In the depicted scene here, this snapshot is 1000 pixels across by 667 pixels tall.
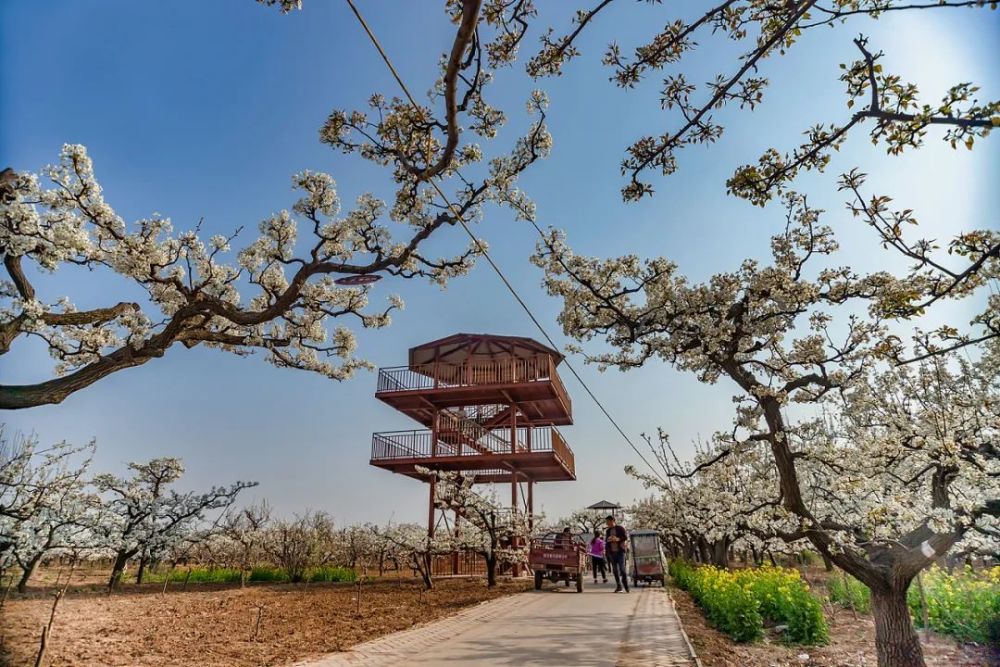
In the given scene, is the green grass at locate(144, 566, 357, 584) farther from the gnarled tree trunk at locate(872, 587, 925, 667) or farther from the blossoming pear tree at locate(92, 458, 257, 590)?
the gnarled tree trunk at locate(872, 587, 925, 667)

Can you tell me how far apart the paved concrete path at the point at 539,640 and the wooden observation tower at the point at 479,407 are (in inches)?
334

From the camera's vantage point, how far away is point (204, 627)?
→ 29.6 feet

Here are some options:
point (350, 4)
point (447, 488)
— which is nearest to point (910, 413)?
point (350, 4)

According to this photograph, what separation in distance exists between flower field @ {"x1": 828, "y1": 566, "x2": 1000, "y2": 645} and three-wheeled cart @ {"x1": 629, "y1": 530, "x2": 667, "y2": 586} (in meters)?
8.07

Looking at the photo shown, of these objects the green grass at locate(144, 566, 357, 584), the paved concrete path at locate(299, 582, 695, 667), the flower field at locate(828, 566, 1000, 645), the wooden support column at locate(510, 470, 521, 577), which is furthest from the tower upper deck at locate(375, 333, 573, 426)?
the flower field at locate(828, 566, 1000, 645)

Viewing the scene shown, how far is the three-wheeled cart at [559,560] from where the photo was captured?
15.8m

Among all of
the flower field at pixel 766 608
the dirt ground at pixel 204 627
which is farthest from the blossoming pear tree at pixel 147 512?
the flower field at pixel 766 608

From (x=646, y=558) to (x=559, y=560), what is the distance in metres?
4.55

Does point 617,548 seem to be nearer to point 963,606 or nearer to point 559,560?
point 559,560

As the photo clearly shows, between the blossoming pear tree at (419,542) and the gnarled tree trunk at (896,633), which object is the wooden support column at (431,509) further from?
the gnarled tree trunk at (896,633)

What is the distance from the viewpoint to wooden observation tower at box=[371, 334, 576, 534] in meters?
20.8

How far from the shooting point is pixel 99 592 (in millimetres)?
15227

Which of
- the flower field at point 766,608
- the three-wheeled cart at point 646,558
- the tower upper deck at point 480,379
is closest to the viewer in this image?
the flower field at point 766,608

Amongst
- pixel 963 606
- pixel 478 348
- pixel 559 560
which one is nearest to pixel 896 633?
pixel 963 606
